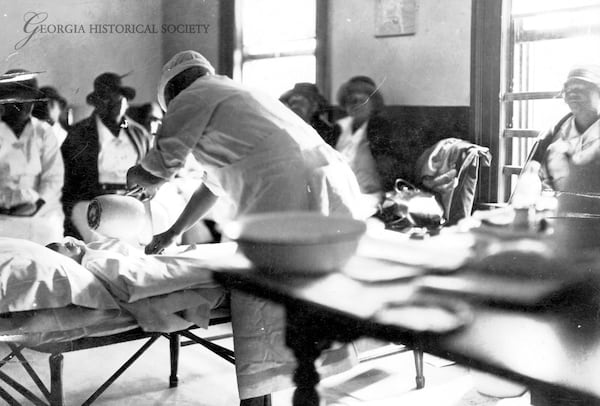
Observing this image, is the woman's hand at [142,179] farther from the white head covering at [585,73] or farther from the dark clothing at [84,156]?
the white head covering at [585,73]

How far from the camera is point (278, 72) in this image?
1.38 m

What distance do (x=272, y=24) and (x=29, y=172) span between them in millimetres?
535

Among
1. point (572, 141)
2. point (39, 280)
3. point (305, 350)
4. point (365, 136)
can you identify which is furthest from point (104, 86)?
point (572, 141)

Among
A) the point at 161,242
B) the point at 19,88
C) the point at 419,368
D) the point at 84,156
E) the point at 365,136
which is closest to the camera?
the point at 19,88

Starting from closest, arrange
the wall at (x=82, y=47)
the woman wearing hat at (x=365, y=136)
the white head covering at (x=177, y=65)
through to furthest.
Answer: the wall at (x=82, y=47)
the white head covering at (x=177, y=65)
the woman wearing hat at (x=365, y=136)

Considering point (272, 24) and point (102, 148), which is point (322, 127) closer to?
point (272, 24)

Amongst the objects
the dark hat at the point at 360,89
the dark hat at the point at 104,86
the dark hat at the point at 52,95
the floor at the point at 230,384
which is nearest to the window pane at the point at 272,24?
the dark hat at the point at 360,89

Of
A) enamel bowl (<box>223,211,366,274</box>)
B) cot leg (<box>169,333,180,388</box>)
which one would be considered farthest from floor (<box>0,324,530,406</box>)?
enamel bowl (<box>223,211,366,274</box>)

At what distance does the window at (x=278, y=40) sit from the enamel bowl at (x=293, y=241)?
0.27m

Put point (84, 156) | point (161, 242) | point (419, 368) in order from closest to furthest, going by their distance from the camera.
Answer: point (84, 156), point (161, 242), point (419, 368)

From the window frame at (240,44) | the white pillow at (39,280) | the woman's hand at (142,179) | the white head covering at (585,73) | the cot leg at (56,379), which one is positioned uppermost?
the window frame at (240,44)

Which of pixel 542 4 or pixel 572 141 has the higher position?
pixel 542 4

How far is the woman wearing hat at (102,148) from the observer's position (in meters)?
1.32

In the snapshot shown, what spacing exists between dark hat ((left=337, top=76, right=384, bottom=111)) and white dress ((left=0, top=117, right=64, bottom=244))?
55cm
